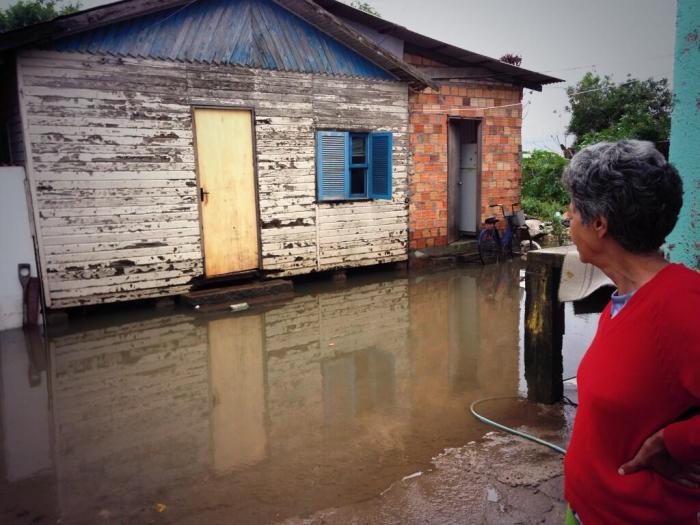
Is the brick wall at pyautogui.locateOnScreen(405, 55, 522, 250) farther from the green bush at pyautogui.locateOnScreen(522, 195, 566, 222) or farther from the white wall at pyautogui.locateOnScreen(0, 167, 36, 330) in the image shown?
the white wall at pyautogui.locateOnScreen(0, 167, 36, 330)

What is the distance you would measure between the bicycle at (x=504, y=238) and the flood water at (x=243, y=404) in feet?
11.2

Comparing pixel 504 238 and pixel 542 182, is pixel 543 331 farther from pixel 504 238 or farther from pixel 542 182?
pixel 542 182

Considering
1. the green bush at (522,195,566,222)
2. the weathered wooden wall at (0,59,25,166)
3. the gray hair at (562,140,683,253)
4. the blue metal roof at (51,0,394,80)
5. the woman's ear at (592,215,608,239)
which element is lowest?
the green bush at (522,195,566,222)

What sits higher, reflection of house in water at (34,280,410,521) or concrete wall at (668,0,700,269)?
concrete wall at (668,0,700,269)

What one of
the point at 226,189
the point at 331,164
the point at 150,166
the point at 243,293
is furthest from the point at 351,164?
the point at 150,166

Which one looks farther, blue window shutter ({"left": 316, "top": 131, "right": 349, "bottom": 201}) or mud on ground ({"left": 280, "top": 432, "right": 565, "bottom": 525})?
blue window shutter ({"left": 316, "top": 131, "right": 349, "bottom": 201})

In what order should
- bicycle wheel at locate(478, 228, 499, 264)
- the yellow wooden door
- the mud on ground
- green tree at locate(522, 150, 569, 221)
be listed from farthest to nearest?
green tree at locate(522, 150, 569, 221) → bicycle wheel at locate(478, 228, 499, 264) → the yellow wooden door → the mud on ground

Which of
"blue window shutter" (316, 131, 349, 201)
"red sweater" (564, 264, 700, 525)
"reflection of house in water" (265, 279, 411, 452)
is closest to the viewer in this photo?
"red sweater" (564, 264, 700, 525)

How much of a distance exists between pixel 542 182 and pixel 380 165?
9915mm

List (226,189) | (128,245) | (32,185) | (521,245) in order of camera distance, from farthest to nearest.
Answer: (521,245), (226,189), (128,245), (32,185)

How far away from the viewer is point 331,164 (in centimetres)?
924

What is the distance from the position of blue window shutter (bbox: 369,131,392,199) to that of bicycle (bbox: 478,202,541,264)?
238 cm

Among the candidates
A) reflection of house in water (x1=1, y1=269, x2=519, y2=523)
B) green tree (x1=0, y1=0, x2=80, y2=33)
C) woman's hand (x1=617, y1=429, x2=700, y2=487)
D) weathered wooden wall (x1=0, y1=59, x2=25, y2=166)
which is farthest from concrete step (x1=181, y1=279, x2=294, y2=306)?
green tree (x1=0, y1=0, x2=80, y2=33)

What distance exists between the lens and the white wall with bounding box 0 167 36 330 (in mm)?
6555
